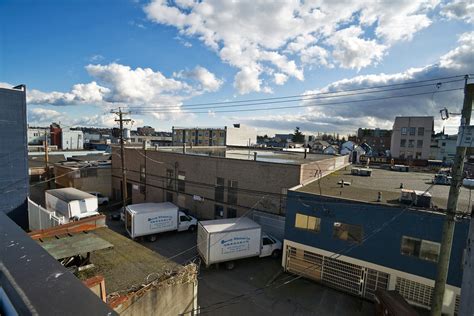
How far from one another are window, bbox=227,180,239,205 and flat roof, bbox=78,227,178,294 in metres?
12.5

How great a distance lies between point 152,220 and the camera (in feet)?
64.5

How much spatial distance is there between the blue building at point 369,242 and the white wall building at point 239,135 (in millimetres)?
52872

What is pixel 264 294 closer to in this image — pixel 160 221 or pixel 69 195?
pixel 160 221

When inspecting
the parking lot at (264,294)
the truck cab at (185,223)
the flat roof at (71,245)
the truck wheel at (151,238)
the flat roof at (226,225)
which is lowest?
the parking lot at (264,294)

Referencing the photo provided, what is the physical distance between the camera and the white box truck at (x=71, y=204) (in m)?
19.1

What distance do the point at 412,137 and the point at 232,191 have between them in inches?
2058

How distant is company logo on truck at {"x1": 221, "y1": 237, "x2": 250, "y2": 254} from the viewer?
51.6ft

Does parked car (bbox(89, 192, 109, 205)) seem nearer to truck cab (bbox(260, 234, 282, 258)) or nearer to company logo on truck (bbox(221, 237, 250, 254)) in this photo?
company logo on truck (bbox(221, 237, 250, 254))

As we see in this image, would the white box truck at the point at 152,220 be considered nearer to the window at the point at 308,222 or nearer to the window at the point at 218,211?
the window at the point at 218,211

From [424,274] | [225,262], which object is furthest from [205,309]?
[424,274]

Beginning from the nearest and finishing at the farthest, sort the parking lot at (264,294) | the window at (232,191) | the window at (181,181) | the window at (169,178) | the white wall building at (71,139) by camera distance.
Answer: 1. the parking lot at (264,294)
2. the window at (232,191)
3. the window at (181,181)
4. the window at (169,178)
5. the white wall building at (71,139)

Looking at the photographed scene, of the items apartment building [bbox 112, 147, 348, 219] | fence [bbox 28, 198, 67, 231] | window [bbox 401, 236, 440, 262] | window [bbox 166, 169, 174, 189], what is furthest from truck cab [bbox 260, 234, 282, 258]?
window [bbox 166, 169, 174, 189]

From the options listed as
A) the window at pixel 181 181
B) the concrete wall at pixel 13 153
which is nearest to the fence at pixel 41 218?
the concrete wall at pixel 13 153

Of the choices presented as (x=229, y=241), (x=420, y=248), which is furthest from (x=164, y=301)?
(x=420, y=248)
